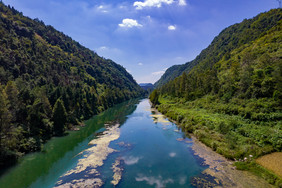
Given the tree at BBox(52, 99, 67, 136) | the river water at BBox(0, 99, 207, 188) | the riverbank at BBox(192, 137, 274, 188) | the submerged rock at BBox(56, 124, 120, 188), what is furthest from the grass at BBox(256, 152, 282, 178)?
the tree at BBox(52, 99, 67, 136)

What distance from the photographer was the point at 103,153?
32281 mm

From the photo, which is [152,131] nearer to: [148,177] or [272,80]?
[148,177]

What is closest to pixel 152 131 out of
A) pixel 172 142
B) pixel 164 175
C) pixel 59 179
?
pixel 172 142

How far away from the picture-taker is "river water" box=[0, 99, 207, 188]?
74.3 feet

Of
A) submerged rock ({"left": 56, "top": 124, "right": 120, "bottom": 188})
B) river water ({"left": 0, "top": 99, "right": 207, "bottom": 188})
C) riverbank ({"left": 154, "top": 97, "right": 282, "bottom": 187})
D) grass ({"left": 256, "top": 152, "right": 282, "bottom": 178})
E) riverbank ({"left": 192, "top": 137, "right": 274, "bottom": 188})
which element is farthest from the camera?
riverbank ({"left": 154, "top": 97, "right": 282, "bottom": 187})

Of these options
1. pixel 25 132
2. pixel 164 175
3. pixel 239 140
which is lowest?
pixel 164 175

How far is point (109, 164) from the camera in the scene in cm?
2756

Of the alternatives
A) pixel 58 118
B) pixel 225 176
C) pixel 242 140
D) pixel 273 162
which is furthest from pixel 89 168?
pixel 242 140

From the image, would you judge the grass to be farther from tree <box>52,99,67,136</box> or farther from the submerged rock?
tree <box>52,99,67,136</box>

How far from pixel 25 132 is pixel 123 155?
23171 mm

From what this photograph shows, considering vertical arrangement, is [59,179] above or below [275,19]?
below

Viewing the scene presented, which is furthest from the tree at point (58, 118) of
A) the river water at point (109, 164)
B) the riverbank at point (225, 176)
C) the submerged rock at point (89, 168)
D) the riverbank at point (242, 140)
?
the riverbank at point (225, 176)

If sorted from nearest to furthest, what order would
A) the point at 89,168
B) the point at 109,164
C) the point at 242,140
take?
the point at 89,168
the point at 109,164
the point at 242,140

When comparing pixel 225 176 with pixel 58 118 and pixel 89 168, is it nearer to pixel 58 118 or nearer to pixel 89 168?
pixel 89 168
